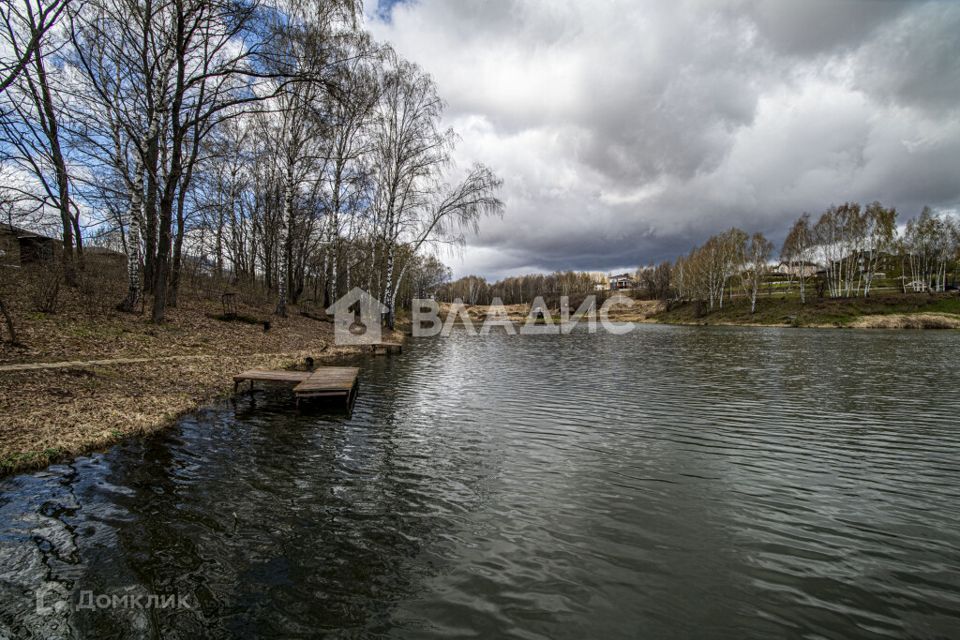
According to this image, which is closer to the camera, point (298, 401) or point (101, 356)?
point (298, 401)

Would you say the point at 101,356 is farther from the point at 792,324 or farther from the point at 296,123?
the point at 792,324

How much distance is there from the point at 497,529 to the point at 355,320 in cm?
3443

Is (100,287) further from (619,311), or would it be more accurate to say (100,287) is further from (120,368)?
(619,311)

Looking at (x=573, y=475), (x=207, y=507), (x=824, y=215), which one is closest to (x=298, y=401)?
(x=207, y=507)

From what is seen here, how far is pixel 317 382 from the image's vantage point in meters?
11.4

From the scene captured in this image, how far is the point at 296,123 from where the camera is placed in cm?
2367

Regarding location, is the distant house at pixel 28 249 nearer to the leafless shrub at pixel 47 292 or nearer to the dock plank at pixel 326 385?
the leafless shrub at pixel 47 292

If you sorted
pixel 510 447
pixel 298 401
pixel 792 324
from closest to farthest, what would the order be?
pixel 510 447
pixel 298 401
pixel 792 324

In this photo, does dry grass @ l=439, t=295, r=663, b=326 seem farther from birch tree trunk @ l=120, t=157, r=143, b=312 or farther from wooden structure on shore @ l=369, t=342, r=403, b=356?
birch tree trunk @ l=120, t=157, r=143, b=312

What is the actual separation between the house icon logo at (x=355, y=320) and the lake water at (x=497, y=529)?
17.4 metres

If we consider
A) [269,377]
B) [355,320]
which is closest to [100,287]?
[269,377]

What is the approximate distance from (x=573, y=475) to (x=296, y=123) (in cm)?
2551

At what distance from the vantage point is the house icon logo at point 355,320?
27.5 metres

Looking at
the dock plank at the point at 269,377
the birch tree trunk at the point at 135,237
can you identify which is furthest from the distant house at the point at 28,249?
the dock plank at the point at 269,377
